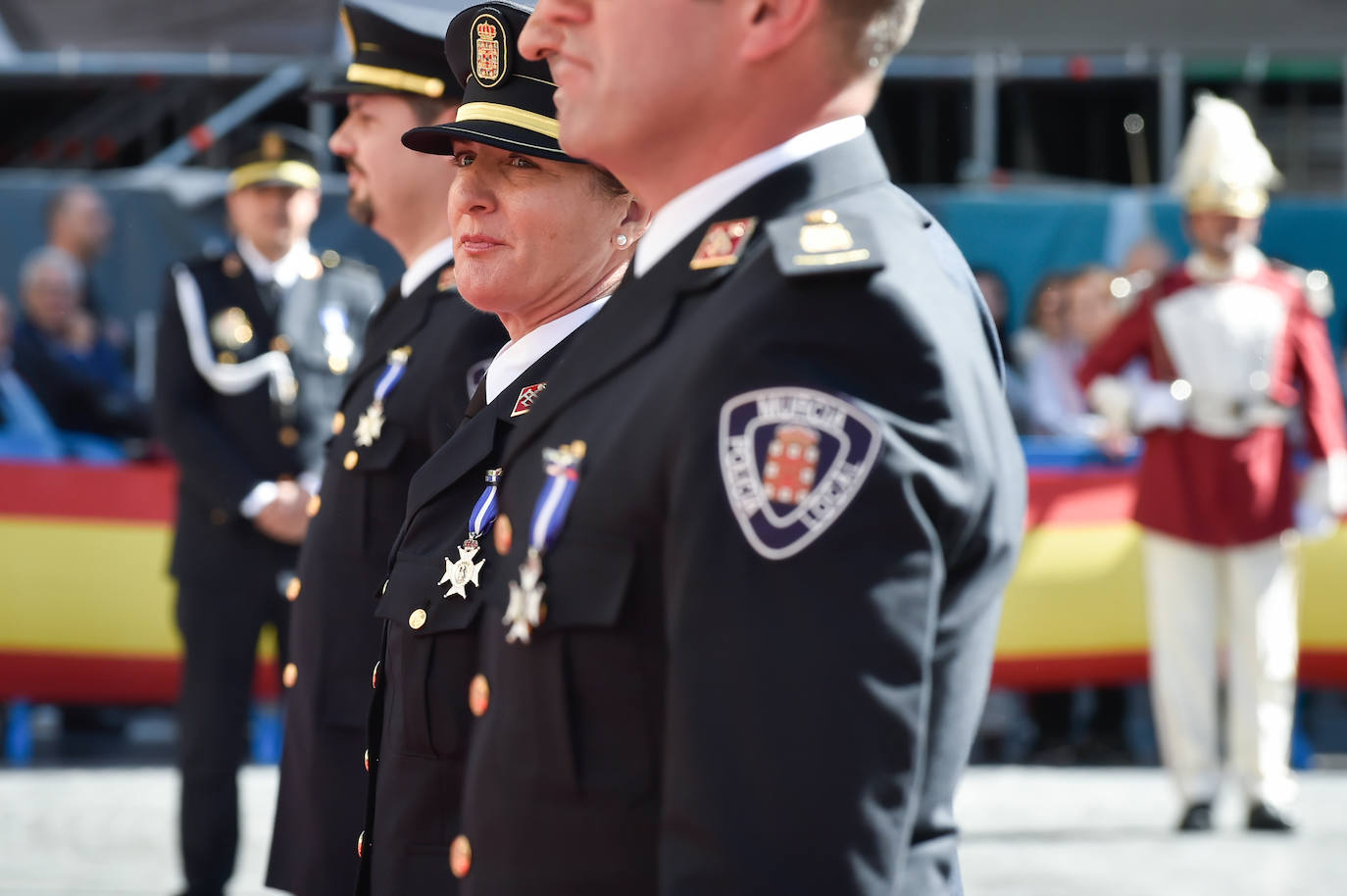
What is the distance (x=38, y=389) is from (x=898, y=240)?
22.4 feet

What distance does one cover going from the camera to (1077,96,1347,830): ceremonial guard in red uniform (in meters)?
6.38

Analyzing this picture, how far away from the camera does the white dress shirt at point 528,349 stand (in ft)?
7.57

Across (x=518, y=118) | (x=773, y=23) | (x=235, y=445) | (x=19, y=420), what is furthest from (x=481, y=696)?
(x=19, y=420)

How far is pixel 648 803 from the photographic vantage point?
1.55m

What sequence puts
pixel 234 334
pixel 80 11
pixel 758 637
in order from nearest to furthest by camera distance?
pixel 758 637
pixel 234 334
pixel 80 11

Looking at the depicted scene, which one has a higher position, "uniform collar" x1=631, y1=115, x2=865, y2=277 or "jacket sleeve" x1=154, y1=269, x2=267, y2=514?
"jacket sleeve" x1=154, y1=269, x2=267, y2=514

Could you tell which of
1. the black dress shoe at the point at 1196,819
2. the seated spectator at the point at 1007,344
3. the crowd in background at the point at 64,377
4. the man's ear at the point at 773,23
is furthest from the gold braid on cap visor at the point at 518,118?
the seated spectator at the point at 1007,344

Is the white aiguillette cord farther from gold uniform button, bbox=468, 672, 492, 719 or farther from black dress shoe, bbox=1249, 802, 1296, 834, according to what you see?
black dress shoe, bbox=1249, 802, 1296, 834

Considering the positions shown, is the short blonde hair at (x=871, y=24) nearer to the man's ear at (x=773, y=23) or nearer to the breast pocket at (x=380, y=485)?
the man's ear at (x=773, y=23)

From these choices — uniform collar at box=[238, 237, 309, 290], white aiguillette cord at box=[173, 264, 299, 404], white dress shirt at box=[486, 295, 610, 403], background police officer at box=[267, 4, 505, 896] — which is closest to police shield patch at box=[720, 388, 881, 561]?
white dress shirt at box=[486, 295, 610, 403]

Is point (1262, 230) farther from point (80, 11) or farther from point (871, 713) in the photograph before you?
A: point (871, 713)

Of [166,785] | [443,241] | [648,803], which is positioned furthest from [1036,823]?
[648,803]

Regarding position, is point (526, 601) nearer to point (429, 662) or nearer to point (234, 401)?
point (429, 662)

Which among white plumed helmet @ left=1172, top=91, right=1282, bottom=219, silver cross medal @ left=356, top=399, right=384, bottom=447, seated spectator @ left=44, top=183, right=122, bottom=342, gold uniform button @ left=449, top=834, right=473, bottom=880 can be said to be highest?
seated spectator @ left=44, top=183, right=122, bottom=342
